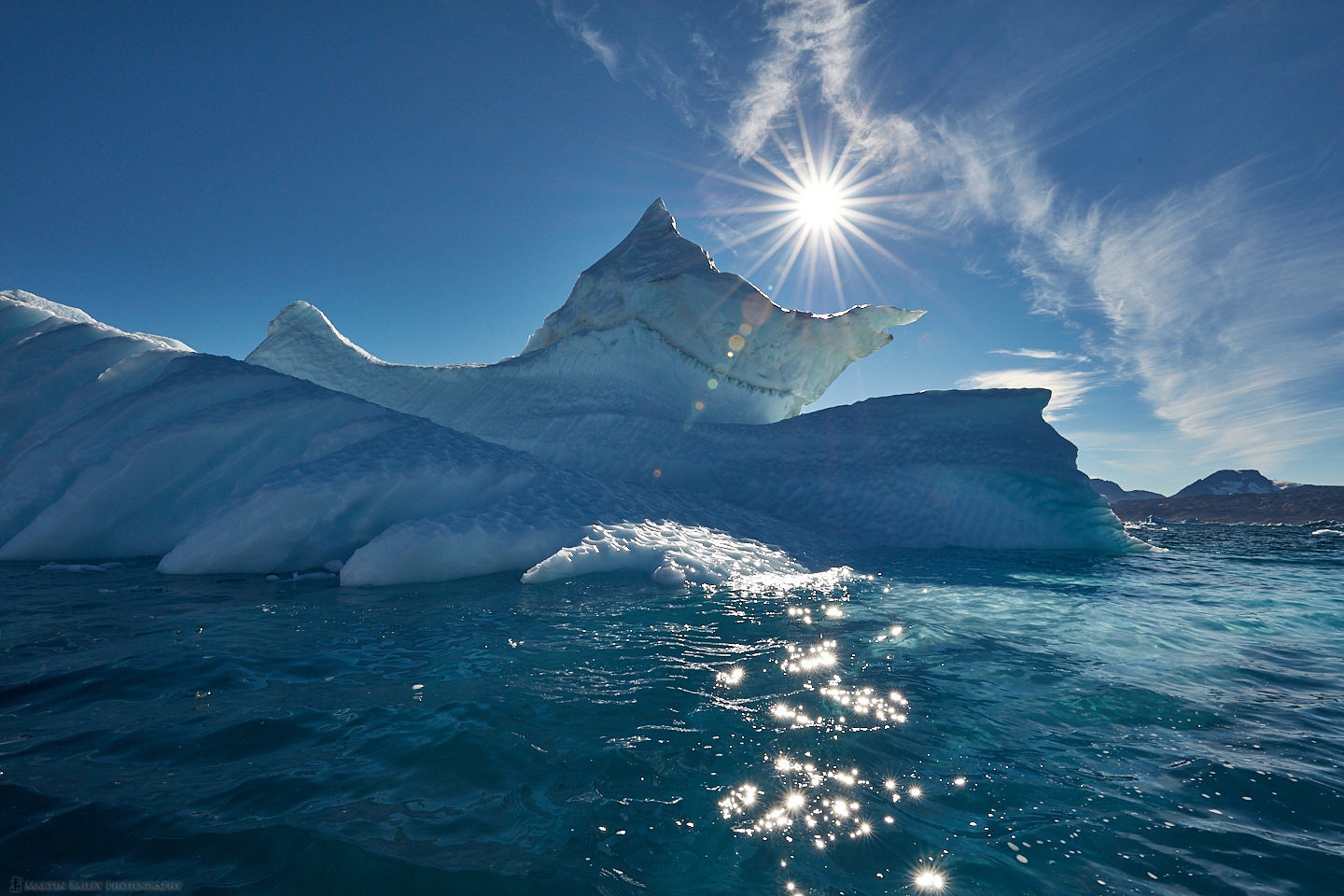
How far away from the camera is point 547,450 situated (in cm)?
1662

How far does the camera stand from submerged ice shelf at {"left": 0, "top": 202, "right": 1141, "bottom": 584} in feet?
28.5

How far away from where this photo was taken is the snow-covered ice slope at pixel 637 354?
1841 centimetres

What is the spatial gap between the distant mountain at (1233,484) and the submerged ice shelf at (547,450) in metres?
73.1

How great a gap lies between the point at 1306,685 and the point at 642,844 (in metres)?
6.06

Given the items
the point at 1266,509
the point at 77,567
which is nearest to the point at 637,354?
the point at 77,567

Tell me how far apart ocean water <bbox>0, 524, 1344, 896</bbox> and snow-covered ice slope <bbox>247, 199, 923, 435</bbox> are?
12799 millimetres

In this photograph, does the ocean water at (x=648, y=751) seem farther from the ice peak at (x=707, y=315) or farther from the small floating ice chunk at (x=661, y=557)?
the ice peak at (x=707, y=315)

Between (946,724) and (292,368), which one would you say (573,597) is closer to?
(946,724)

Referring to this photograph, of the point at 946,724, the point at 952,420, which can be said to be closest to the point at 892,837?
the point at 946,724

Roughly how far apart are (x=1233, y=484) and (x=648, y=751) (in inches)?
3833

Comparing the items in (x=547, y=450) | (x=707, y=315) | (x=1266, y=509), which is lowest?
(x=547, y=450)

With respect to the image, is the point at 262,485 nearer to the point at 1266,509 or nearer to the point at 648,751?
the point at 648,751

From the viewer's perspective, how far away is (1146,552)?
14688 millimetres

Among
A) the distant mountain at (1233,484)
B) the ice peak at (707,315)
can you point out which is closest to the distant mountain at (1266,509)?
the distant mountain at (1233,484)
